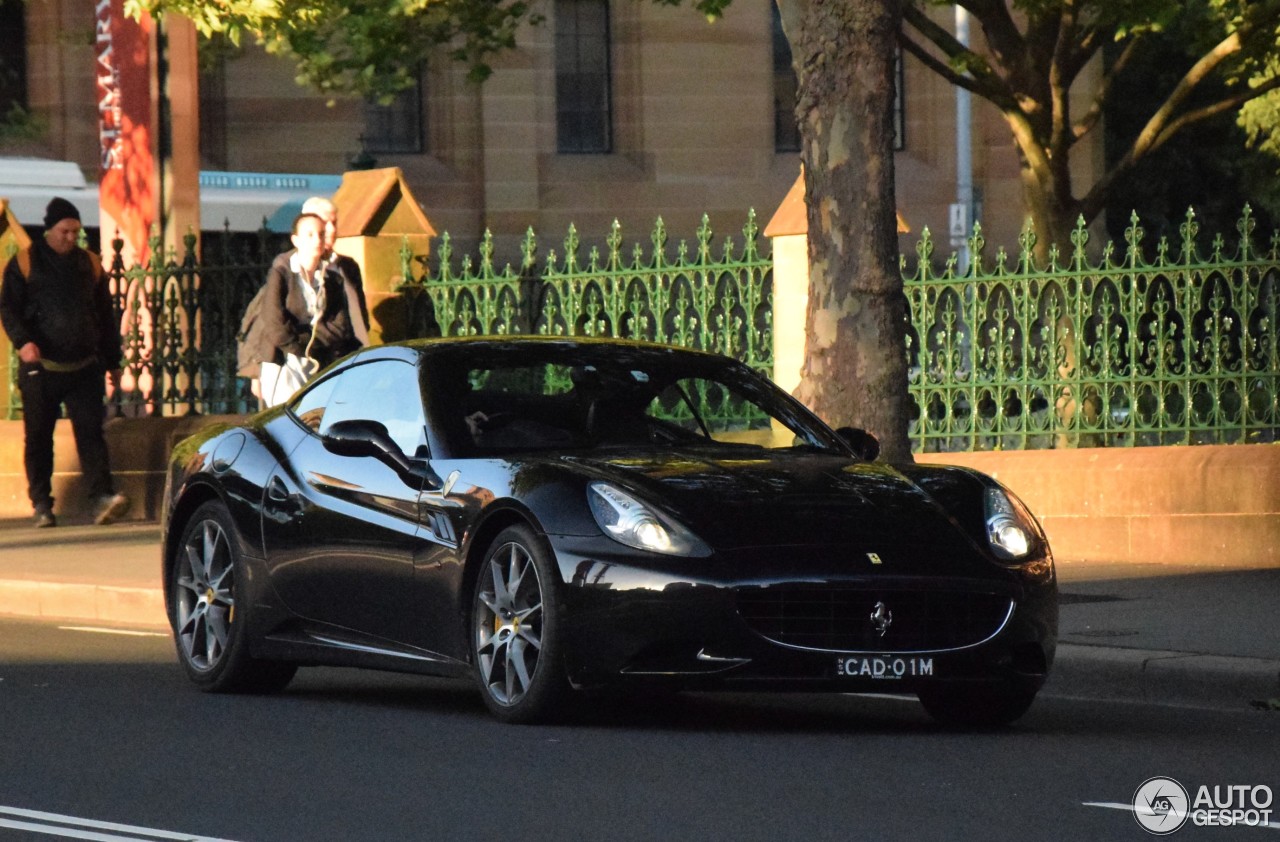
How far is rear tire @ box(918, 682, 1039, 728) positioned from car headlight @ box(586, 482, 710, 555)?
3.58 ft

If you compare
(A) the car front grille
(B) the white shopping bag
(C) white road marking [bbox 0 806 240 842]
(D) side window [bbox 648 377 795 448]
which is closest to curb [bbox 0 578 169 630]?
(B) the white shopping bag

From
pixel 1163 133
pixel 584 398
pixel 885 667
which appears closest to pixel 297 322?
pixel 584 398

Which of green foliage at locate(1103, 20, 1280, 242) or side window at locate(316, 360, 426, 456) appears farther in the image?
green foliage at locate(1103, 20, 1280, 242)

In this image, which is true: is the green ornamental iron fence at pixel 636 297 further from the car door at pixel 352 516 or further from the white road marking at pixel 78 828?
the white road marking at pixel 78 828

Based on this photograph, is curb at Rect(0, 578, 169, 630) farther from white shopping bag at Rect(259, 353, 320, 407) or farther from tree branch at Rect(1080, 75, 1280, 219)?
tree branch at Rect(1080, 75, 1280, 219)

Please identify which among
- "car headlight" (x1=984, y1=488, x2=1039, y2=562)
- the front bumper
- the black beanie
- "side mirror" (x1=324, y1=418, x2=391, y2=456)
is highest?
the black beanie

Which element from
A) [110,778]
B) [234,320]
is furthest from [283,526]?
[234,320]

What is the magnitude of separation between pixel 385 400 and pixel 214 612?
1.20 meters

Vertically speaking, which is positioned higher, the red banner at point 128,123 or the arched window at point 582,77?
the arched window at point 582,77

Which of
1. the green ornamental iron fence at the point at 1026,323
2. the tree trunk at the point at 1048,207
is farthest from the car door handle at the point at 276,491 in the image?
the tree trunk at the point at 1048,207

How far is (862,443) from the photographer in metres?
9.69

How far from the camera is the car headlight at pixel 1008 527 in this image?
8688 mm

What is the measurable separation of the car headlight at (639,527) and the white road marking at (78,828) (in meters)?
2.16

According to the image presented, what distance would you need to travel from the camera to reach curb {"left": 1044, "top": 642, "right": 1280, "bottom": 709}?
31.1 ft
